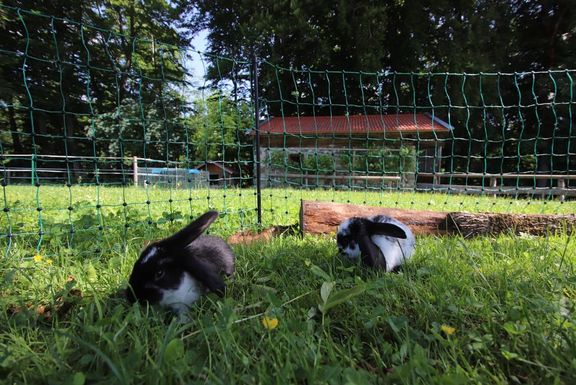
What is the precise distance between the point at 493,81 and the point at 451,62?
2.62 meters

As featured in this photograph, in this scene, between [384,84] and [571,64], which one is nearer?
[571,64]

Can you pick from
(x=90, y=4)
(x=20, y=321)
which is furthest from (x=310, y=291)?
(x=90, y=4)

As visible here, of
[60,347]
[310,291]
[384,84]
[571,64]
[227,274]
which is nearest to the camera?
[60,347]

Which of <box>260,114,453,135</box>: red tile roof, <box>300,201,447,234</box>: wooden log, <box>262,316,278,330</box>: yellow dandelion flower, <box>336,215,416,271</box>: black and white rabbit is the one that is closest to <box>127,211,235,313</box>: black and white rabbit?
<box>262,316,278,330</box>: yellow dandelion flower

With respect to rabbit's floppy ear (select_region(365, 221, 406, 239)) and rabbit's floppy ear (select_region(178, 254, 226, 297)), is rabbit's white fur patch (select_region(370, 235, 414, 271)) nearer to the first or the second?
rabbit's floppy ear (select_region(365, 221, 406, 239))

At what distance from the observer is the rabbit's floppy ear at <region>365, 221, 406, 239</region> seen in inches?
83.6

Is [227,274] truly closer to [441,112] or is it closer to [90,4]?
[441,112]

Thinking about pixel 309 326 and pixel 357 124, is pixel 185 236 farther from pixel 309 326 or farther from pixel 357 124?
pixel 357 124

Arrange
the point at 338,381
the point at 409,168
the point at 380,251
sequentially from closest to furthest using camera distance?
the point at 338,381 < the point at 380,251 < the point at 409,168

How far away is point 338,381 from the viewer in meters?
1.04

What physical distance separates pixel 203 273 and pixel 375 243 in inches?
45.3

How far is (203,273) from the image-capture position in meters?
1.67

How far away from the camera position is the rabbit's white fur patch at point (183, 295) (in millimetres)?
1549

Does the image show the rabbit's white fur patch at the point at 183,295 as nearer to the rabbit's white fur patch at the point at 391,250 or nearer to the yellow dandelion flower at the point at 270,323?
the yellow dandelion flower at the point at 270,323
